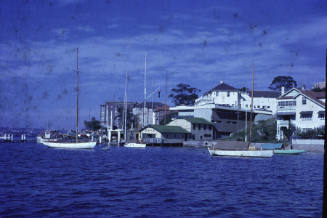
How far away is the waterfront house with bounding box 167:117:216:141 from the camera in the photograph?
328 ft

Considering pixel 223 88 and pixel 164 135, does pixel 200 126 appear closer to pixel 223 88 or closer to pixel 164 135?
pixel 164 135

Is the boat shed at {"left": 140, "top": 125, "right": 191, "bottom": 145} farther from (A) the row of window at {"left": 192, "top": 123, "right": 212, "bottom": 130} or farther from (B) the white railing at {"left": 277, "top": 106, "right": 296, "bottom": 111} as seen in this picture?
(B) the white railing at {"left": 277, "top": 106, "right": 296, "bottom": 111}

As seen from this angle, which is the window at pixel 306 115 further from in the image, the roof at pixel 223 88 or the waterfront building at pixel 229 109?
the roof at pixel 223 88

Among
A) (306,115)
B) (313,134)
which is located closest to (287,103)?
(306,115)

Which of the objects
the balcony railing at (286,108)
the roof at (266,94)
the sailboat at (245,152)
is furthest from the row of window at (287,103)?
the roof at (266,94)

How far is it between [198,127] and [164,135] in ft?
31.4

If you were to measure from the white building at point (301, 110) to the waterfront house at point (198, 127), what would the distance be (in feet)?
74.6

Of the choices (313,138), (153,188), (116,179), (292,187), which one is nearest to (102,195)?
(153,188)

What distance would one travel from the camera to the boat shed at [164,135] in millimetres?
97062

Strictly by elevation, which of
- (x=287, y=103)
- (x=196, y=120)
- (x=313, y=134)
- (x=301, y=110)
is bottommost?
(x=313, y=134)

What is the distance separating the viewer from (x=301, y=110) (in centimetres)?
7756

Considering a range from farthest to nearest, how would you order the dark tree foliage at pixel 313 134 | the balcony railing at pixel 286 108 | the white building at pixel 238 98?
the white building at pixel 238 98 < the balcony railing at pixel 286 108 < the dark tree foliage at pixel 313 134

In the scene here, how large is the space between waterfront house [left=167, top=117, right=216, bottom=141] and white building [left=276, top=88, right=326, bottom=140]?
22.7 m

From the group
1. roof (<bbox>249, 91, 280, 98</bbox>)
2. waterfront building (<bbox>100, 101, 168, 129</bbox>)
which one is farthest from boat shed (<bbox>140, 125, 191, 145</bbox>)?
roof (<bbox>249, 91, 280, 98</bbox>)
